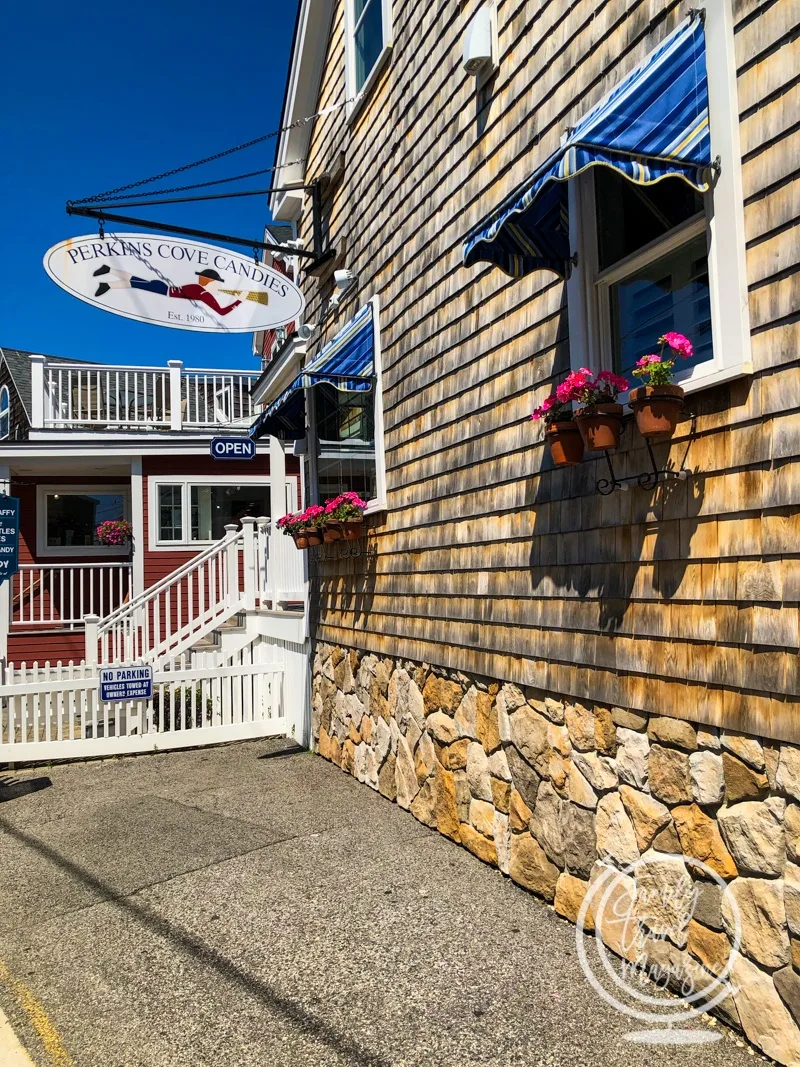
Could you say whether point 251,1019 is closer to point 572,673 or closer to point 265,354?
point 572,673

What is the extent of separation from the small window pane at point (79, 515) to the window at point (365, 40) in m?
9.98

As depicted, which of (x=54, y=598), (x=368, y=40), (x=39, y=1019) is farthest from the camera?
(x=54, y=598)

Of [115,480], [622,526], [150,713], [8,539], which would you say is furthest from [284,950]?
[115,480]

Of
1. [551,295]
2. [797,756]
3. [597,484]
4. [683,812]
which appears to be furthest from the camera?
[551,295]

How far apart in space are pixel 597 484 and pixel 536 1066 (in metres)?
2.28

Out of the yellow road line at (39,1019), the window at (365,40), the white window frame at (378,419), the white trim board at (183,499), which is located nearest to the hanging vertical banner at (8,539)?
the white window frame at (378,419)

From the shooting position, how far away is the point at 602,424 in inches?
136

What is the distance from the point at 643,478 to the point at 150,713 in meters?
6.37

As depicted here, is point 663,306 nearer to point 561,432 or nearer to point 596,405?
point 596,405

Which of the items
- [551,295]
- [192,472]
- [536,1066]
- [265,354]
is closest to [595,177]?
[551,295]

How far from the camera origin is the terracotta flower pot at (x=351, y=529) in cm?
661

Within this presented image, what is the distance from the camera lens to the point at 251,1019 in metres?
3.28

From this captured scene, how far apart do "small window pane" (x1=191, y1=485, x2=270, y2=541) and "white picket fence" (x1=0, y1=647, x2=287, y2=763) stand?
5.38 meters

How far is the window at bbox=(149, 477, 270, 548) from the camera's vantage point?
14.2m
